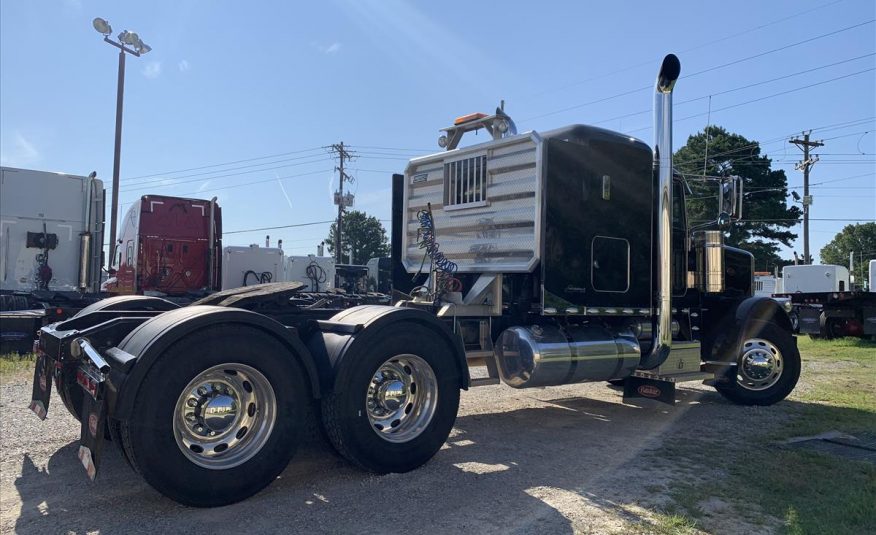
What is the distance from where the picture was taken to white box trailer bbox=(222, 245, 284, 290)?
17922 mm

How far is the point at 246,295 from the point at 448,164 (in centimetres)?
316

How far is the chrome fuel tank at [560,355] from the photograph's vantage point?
606 cm

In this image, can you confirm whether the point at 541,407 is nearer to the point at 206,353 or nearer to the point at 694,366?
the point at 694,366

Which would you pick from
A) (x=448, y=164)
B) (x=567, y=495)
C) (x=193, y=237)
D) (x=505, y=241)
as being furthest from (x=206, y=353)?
(x=193, y=237)

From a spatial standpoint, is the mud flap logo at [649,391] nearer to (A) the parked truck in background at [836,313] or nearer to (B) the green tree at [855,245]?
(A) the parked truck in background at [836,313]

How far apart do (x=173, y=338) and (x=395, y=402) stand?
1767 mm

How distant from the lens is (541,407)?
785cm

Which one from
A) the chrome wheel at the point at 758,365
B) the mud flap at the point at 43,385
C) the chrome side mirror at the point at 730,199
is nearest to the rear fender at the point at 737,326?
the chrome wheel at the point at 758,365

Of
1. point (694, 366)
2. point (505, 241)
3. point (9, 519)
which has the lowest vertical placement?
point (9, 519)

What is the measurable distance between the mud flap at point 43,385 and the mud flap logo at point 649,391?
5.63 metres

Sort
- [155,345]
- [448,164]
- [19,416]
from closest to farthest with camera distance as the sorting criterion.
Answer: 1. [155,345]
2. [19,416]
3. [448,164]

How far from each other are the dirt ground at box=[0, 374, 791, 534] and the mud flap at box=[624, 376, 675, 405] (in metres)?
0.37

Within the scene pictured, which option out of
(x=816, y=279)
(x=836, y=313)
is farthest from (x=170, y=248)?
(x=816, y=279)

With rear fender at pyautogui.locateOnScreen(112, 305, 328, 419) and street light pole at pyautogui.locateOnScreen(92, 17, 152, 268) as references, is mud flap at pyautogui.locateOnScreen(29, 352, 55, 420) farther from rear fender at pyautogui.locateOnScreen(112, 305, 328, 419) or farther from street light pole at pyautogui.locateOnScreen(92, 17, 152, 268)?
street light pole at pyautogui.locateOnScreen(92, 17, 152, 268)
